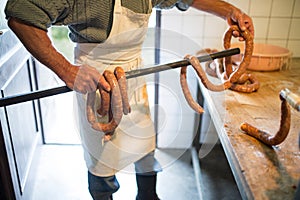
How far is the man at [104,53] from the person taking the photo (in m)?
0.67

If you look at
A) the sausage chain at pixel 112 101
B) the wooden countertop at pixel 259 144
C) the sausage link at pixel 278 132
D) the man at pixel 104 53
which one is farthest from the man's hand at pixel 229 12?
the sausage chain at pixel 112 101

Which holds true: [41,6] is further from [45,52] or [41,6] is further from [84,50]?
[84,50]

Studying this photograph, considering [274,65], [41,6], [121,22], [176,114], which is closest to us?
[41,6]

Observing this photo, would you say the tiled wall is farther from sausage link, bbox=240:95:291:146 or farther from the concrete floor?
sausage link, bbox=240:95:291:146

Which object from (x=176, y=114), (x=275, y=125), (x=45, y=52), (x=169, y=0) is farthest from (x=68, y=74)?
(x=176, y=114)

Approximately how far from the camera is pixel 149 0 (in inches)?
33.6

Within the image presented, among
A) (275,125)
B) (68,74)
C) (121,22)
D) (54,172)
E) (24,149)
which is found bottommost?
(54,172)

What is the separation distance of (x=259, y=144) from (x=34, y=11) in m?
0.61

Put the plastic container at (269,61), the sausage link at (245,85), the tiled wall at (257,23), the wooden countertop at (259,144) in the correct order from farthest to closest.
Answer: the tiled wall at (257,23) < the plastic container at (269,61) < the sausage link at (245,85) < the wooden countertop at (259,144)

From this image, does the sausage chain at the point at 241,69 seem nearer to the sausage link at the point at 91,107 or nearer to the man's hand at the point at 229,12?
the man's hand at the point at 229,12

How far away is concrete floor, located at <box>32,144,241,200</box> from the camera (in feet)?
4.69

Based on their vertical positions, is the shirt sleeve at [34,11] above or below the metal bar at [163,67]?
above

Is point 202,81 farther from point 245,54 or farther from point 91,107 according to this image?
point 91,107

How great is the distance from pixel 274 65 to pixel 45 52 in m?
0.91
